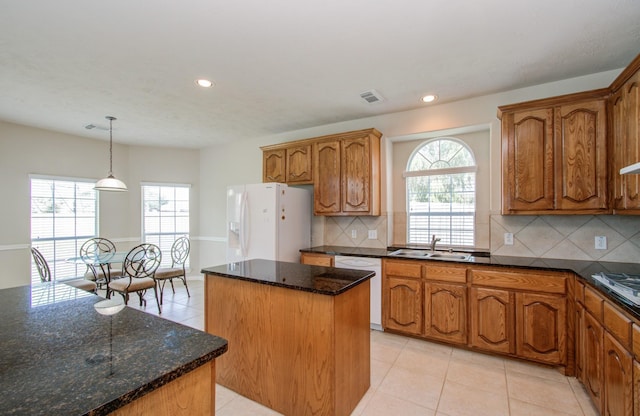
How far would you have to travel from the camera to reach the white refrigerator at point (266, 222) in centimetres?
362

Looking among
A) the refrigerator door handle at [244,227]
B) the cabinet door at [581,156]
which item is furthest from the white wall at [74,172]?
the cabinet door at [581,156]

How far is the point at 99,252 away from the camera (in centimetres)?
471

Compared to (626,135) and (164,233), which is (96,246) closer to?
(164,233)

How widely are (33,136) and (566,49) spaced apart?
6.34 m

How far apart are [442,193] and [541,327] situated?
169cm

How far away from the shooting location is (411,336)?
10.2ft

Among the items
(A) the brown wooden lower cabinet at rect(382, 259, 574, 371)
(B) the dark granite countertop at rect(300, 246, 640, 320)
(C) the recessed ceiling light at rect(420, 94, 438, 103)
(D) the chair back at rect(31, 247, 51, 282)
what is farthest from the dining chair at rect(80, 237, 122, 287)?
(C) the recessed ceiling light at rect(420, 94, 438, 103)

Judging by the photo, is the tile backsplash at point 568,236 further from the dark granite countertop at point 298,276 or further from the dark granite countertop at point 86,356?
the dark granite countertop at point 86,356

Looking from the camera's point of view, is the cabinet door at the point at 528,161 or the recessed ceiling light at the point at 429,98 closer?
the cabinet door at the point at 528,161

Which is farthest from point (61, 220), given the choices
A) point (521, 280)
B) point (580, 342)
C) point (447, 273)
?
point (580, 342)


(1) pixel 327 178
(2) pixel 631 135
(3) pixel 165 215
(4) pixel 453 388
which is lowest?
(4) pixel 453 388

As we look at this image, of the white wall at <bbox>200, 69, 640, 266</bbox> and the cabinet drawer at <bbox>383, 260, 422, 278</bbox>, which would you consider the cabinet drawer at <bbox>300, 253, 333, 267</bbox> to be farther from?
the white wall at <bbox>200, 69, 640, 266</bbox>

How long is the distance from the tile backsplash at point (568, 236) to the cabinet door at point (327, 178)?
1.80m

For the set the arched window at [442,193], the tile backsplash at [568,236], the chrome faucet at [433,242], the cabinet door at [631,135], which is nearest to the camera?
the cabinet door at [631,135]
